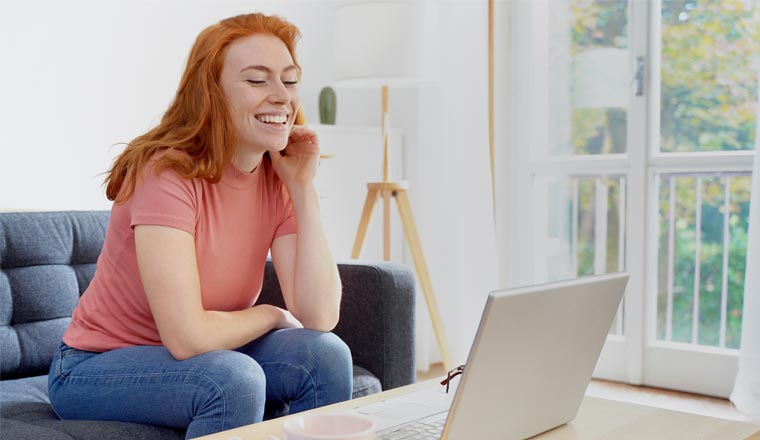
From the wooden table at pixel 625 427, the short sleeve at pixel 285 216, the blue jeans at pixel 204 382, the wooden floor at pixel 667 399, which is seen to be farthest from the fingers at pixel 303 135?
the wooden floor at pixel 667 399

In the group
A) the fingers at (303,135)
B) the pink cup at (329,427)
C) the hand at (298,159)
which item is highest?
the fingers at (303,135)

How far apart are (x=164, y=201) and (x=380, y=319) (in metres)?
0.71

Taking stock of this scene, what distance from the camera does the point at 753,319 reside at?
2.93 m

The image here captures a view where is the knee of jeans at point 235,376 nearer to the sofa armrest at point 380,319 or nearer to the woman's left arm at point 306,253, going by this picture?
the woman's left arm at point 306,253

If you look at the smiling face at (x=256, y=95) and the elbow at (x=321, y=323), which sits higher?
the smiling face at (x=256, y=95)

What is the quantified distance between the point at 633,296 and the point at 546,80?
1011mm

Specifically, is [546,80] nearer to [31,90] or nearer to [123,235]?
[31,90]

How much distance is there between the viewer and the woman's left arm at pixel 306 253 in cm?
182

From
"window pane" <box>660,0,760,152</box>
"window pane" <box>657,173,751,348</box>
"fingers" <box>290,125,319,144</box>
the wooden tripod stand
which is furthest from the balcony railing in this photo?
"fingers" <box>290,125,319,144</box>

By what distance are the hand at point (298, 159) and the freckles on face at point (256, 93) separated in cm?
10

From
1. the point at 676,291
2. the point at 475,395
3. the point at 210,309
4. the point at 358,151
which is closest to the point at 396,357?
the point at 210,309

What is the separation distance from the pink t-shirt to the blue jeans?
0.07 m

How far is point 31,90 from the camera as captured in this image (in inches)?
104

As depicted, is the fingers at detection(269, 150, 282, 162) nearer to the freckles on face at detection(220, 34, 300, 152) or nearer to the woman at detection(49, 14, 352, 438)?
the woman at detection(49, 14, 352, 438)
